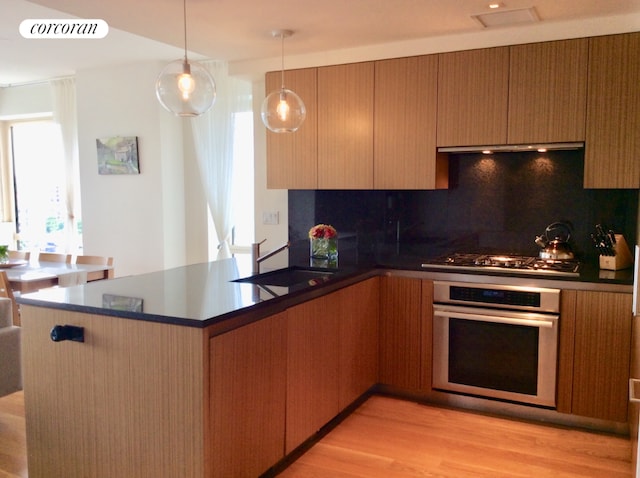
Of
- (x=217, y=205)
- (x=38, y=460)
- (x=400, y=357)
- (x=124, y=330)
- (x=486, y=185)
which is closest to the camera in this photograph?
(x=124, y=330)

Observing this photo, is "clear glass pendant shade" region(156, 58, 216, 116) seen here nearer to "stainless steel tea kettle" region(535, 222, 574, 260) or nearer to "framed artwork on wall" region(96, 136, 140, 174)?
"stainless steel tea kettle" region(535, 222, 574, 260)

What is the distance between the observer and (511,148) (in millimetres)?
3406

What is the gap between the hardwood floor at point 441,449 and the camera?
267 cm

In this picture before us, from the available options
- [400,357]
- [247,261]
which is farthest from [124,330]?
[400,357]

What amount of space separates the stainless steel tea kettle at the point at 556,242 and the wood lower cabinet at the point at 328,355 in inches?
43.1


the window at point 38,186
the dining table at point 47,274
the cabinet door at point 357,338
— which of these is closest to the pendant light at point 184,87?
the cabinet door at point 357,338

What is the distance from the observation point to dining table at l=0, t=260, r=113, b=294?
438cm

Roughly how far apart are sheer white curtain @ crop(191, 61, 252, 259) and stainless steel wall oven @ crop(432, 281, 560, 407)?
2613mm

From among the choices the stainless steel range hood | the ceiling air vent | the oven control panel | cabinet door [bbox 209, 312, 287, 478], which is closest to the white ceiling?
the ceiling air vent

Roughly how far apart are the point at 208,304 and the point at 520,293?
1.82 metres

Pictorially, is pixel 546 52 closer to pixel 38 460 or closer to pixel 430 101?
pixel 430 101

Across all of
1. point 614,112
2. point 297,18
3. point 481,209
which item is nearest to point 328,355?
point 481,209

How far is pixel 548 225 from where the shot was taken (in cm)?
363

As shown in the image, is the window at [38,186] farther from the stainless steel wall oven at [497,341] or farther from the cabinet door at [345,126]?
the stainless steel wall oven at [497,341]
